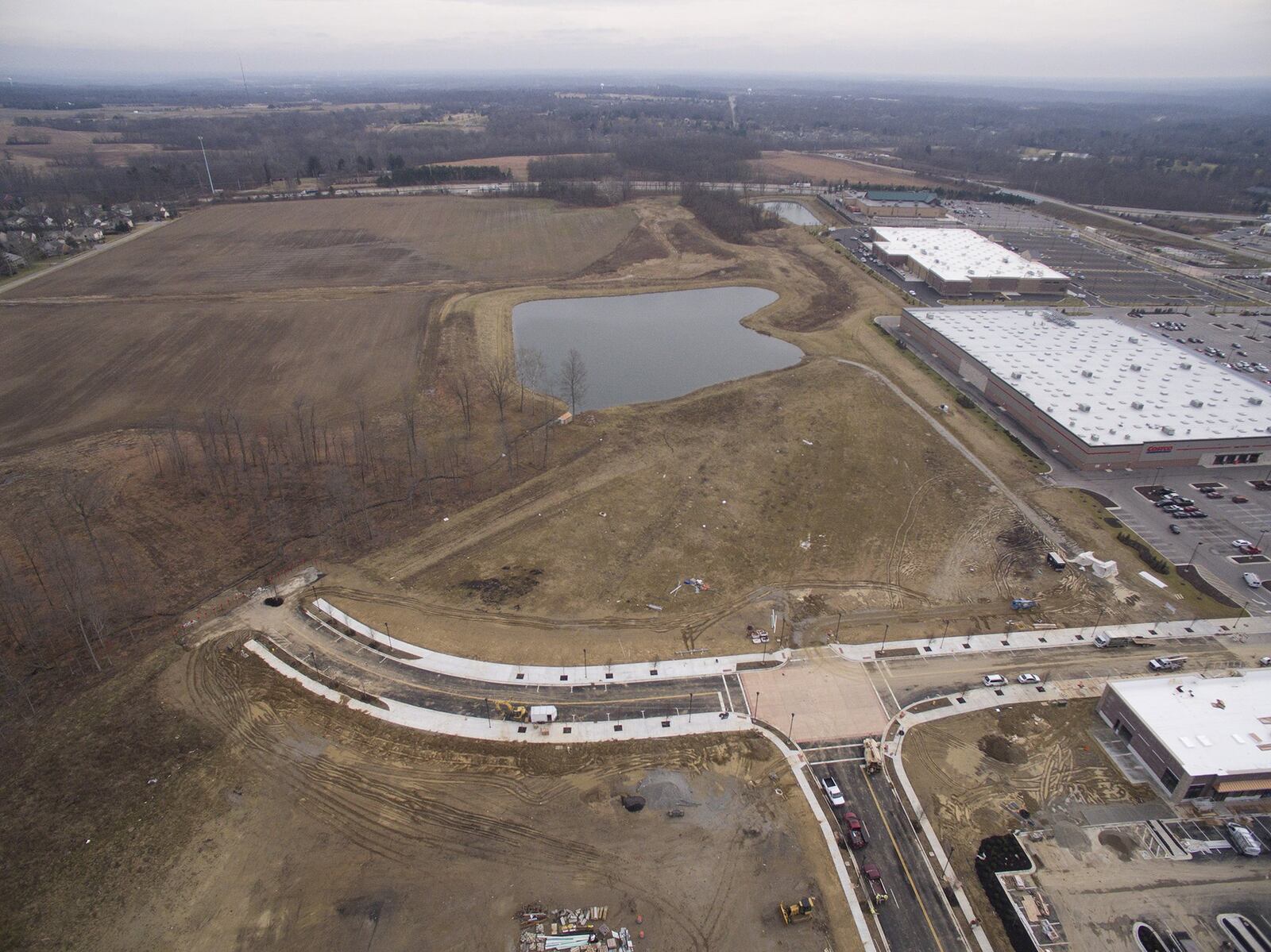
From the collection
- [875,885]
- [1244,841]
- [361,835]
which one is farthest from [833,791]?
[361,835]

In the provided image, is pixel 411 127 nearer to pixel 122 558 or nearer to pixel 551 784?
pixel 122 558

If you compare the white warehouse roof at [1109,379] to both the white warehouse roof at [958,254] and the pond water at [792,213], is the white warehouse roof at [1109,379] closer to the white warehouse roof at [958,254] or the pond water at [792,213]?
the white warehouse roof at [958,254]

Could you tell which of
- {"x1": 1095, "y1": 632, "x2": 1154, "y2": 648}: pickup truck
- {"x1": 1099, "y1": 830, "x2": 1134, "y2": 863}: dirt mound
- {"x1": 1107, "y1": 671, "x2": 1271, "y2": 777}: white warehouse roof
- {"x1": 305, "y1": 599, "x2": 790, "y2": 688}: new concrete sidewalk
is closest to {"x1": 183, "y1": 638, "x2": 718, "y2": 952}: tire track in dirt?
{"x1": 305, "y1": 599, "x2": 790, "y2": 688}: new concrete sidewalk

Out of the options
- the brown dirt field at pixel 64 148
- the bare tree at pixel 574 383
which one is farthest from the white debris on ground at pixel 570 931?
the brown dirt field at pixel 64 148

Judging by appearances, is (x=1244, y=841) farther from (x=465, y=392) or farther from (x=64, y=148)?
(x=64, y=148)

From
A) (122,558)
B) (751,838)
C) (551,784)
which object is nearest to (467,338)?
(122,558)

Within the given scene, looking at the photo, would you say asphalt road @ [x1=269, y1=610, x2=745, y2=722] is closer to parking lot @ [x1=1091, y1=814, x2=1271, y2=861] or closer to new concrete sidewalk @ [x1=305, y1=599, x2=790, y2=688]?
new concrete sidewalk @ [x1=305, y1=599, x2=790, y2=688]

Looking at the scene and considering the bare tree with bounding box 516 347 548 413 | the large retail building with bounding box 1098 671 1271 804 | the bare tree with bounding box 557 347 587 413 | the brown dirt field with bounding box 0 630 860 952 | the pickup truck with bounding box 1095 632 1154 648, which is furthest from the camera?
the bare tree with bounding box 516 347 548 413
